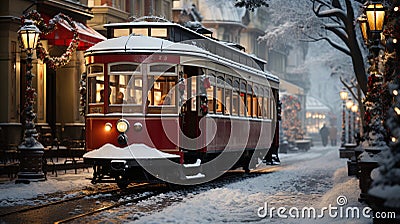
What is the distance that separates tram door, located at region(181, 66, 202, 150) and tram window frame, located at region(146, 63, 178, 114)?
2.74 feet

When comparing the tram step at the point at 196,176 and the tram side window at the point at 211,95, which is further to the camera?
the tram side window at the point at 211,95

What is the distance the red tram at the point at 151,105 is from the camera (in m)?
19.0

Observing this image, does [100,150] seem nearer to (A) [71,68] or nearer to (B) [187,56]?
(B) [187,56]

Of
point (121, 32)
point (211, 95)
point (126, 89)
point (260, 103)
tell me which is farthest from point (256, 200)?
point (260, 103)

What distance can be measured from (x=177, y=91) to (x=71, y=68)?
14821mm

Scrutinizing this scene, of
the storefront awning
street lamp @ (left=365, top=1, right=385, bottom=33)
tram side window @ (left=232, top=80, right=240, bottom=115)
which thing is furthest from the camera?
the storefront awning

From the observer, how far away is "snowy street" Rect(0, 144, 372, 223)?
556 inches

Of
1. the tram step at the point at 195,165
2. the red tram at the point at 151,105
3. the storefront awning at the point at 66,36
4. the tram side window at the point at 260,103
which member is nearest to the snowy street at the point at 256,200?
the tram step at the point at 195,165

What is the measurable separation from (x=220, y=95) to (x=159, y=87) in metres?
3.37

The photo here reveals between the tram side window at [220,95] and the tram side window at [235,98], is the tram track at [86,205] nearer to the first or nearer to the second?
the tram side window at [220,95]

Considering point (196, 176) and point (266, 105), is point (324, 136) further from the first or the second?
point (196, 176)

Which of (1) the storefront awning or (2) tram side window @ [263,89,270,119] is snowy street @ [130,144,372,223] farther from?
(1) the storefront awning

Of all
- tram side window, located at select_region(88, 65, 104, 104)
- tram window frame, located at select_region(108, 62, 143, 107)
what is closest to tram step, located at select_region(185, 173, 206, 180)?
tram window frame, located at select_region(108, 62, 143, 107)

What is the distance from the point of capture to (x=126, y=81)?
64.0ft
